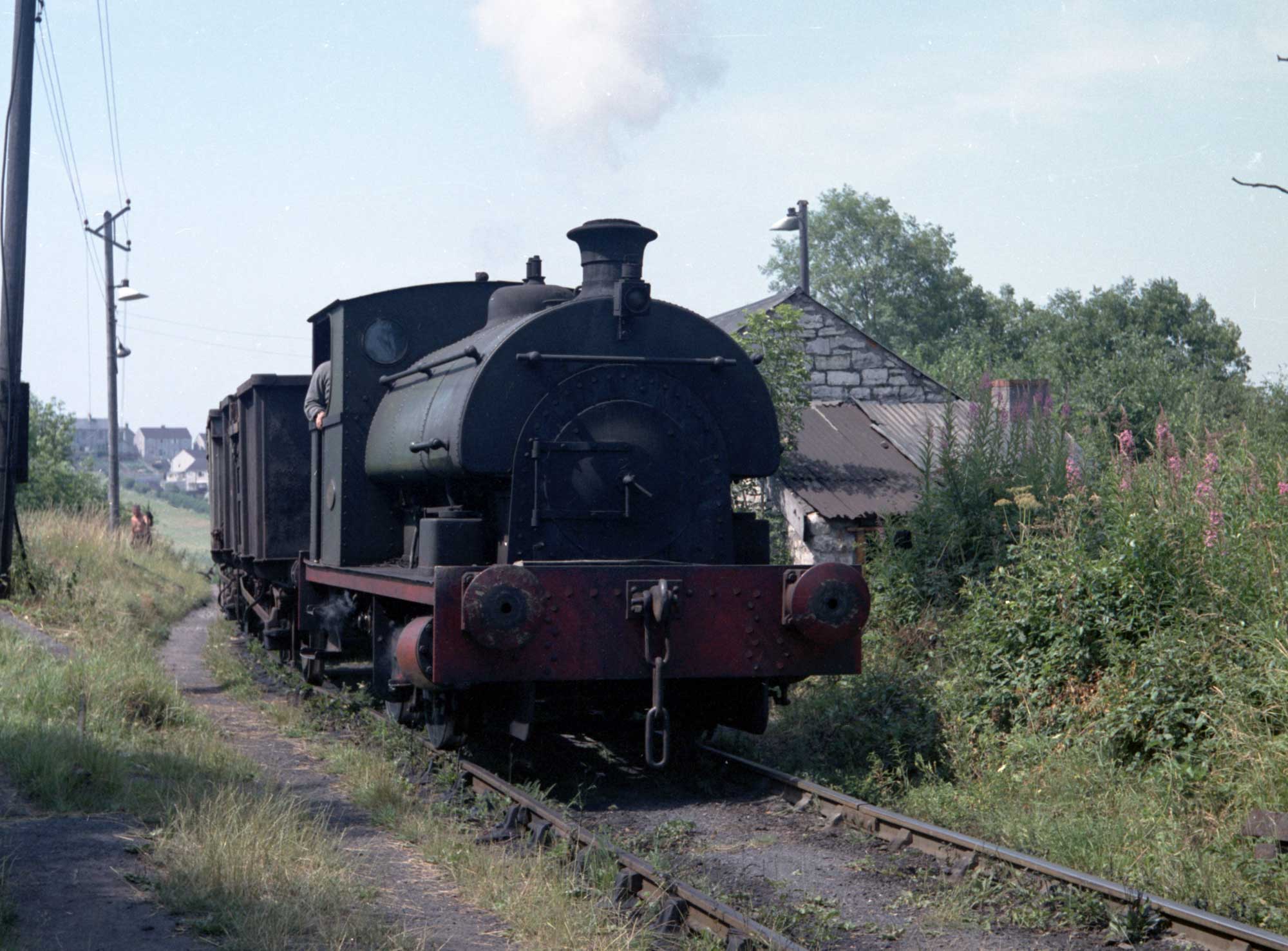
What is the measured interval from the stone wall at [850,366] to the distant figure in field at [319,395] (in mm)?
11997

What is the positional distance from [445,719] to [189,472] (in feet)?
432

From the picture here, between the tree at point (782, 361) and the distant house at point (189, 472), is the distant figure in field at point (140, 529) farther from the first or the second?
the distant house at point (189, 472)

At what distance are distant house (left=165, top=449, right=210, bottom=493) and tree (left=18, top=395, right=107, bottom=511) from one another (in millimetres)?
85796

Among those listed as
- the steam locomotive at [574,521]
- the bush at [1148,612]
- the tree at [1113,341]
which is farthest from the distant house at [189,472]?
the bush at [1148,612]

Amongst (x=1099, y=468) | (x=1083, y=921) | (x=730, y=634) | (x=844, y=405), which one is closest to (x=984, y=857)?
(x=1083, y=921)

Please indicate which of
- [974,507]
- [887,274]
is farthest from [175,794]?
[887,274]

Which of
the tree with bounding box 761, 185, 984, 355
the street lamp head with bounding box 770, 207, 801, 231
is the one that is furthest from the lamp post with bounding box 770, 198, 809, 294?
the tree with bounding box 761, 185, 984, 355

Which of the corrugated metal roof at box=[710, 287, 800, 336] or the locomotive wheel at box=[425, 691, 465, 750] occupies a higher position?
the corrugated metal roof at box=[710, 287, 800, 336]

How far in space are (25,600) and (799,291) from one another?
1288 cm

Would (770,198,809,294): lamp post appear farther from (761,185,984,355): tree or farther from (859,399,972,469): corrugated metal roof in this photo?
(761,185,984,355): tree

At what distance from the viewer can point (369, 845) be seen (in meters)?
6.25

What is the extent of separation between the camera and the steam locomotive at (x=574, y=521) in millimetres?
6648

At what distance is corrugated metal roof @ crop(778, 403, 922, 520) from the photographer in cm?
1539

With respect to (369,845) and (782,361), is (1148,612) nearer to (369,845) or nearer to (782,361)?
(369,845)
